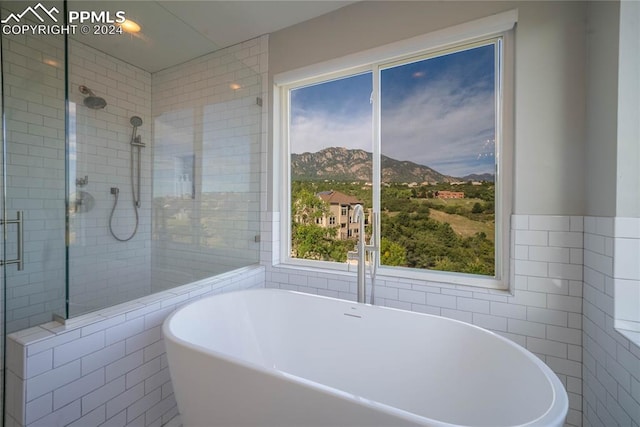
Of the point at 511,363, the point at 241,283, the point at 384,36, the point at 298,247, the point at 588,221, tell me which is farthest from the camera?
the point at 298,247

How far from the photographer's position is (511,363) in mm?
1217

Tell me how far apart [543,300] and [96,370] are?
241 cm

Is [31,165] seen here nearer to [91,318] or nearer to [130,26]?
[91,318]

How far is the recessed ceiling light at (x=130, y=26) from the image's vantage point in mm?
2172

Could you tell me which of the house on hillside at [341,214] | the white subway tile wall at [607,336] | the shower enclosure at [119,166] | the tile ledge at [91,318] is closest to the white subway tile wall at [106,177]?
the shower enclosure at [119,166]

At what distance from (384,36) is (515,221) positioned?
1560 millimetres

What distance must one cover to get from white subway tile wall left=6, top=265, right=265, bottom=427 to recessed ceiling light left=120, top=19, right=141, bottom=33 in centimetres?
211

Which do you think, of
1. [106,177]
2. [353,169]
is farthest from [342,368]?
[106,177]

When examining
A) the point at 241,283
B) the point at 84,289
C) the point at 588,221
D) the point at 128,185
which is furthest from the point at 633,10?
the point at 128,185

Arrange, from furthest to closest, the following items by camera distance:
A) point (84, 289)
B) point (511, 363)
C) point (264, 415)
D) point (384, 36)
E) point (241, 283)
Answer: point (241, 283)
point (384, 36)
point (84, 289)
point (511, 363)
point (264, 415)

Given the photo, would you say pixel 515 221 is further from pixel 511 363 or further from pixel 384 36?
pixel 384 36

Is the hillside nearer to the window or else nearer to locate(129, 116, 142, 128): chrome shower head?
the window

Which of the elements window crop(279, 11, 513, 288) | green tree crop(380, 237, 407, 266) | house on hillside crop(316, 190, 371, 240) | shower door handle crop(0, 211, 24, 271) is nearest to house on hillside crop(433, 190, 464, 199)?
window crop(279, 11, 513, 288)

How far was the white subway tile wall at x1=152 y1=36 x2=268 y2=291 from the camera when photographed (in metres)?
2.58
